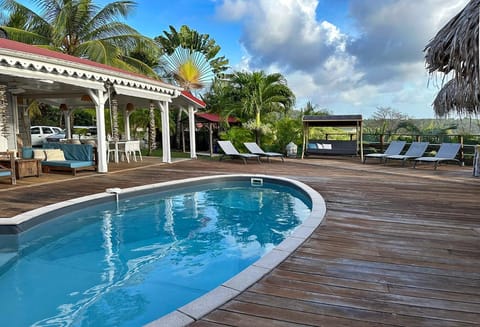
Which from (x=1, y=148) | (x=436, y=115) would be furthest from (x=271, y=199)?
(x=1, y=148)

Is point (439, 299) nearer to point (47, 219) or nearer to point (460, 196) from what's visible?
point (460, 196)

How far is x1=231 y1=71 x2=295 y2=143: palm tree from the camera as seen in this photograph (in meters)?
16.0


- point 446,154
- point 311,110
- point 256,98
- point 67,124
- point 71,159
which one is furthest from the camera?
point 311,110

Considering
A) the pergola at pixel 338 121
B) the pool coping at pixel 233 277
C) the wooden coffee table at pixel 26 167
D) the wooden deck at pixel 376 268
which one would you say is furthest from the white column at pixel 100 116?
the pergola at pixel 338 121

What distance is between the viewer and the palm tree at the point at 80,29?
14594 millimetres

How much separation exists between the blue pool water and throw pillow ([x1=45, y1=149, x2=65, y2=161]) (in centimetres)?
407

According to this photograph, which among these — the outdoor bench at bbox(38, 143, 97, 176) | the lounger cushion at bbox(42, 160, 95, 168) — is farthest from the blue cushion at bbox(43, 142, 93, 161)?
the lounger cushion at bbox(42, 160, 95, 168)

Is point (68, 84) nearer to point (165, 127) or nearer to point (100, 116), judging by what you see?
point (100, 116)

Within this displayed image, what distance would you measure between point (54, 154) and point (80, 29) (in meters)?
8.37

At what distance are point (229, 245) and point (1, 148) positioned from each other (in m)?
8.72

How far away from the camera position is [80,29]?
50.7 ft

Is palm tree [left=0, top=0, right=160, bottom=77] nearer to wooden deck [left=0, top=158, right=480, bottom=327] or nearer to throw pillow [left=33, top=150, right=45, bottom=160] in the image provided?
throw pillow [left=33, top=150, right=45, bottom=160]

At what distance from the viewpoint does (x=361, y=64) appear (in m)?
18.1

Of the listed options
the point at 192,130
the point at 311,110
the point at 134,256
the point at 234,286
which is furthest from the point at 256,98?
the point at 234,286
